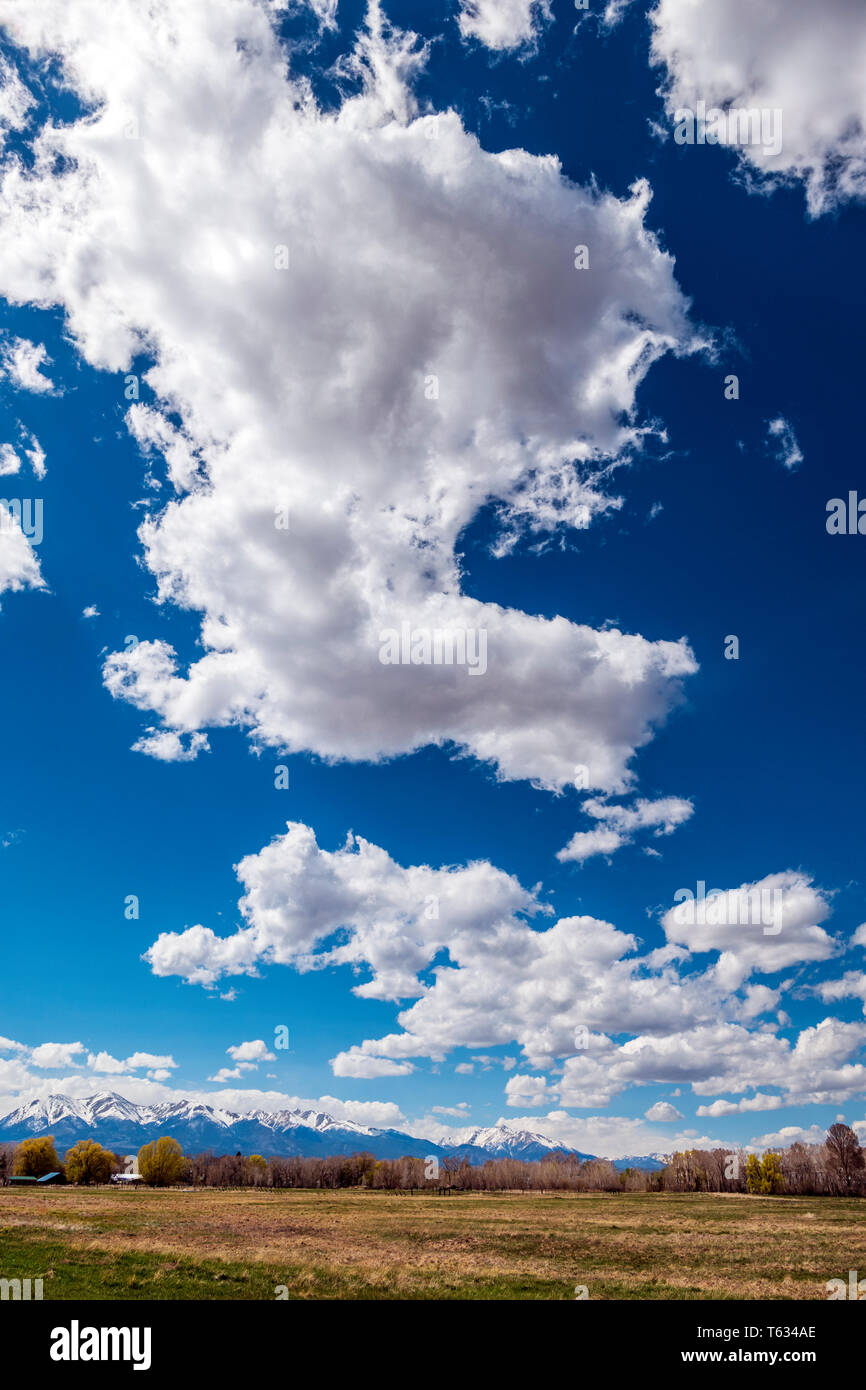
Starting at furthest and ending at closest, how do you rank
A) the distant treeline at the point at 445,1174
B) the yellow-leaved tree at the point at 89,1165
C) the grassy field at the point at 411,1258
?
the yellow-leaved tree at the point at 89,1165, the distant treeline at the point at 445,1174, the grassy field at the point at 411,1258

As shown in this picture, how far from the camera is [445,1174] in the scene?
196 metres

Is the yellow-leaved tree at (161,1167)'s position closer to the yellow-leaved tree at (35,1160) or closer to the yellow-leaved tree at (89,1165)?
the yellow-leaved tree at (89,1165)

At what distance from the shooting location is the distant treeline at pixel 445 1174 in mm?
174000

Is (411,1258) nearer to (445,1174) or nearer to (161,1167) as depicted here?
(161,1167)

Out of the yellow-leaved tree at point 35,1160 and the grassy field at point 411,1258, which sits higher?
the grassy field at point 411,1258

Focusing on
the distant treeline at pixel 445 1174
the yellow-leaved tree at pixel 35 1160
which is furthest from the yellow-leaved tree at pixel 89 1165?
the yellow-leaved tree at pixel 35 1160

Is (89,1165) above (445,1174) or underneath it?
above

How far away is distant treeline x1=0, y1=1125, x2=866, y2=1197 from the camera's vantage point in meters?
174

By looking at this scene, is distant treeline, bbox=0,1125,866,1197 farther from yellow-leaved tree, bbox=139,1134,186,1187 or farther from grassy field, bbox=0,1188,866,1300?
grassy field, bbox=0,1188,866,1300

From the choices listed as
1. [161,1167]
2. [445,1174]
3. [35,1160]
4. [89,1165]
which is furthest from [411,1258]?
[35,1160]

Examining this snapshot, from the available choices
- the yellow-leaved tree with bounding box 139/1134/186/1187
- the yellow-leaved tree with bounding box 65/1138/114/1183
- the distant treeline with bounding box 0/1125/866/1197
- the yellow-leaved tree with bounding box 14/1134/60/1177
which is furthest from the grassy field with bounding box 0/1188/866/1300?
the yellow-leaved tree with bounding box 14/1134/60/1177

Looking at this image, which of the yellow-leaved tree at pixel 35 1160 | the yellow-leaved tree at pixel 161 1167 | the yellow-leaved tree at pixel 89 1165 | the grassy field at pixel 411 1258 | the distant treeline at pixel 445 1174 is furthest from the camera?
the yellow-leaved tree at pixel 35 1160

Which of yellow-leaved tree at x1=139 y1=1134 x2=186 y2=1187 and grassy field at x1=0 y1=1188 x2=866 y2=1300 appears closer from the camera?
grassy field at x1=0 y1=1188 x2=866 y2=1300
